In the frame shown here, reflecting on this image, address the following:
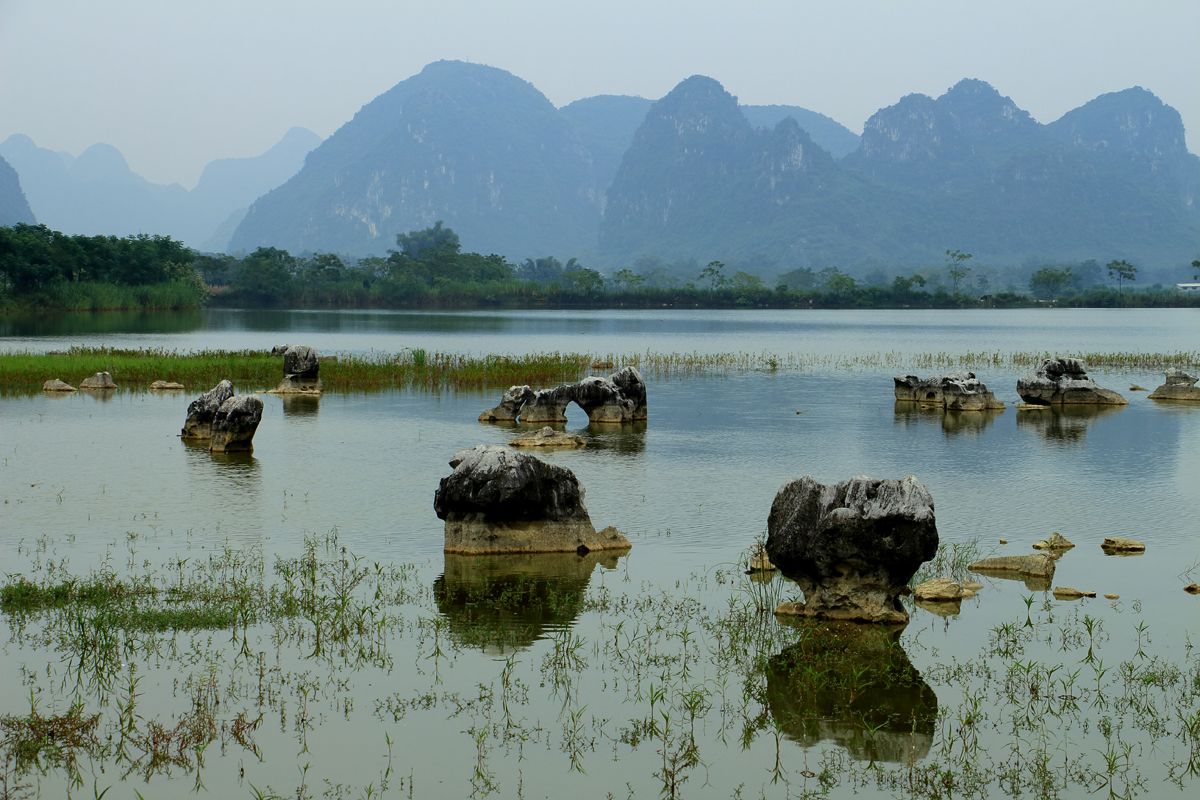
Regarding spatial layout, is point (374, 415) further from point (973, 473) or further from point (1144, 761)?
point (1144, 761)

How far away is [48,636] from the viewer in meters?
14.6

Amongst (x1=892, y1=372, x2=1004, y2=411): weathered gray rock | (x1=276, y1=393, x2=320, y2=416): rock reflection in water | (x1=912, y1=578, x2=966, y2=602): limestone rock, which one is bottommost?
(x1=912, y1=578, x2=966, y2=602): limestone rock

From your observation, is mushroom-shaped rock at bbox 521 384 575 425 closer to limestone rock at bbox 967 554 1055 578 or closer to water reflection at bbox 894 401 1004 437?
water reflection at bbox 894 401 1004 437

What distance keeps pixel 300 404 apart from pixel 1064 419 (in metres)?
24.8

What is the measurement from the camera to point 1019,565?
18516 mm

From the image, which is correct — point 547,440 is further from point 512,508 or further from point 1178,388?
point 1178,388

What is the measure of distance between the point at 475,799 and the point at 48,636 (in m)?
6.55

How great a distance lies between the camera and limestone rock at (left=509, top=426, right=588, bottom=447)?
32188 mm

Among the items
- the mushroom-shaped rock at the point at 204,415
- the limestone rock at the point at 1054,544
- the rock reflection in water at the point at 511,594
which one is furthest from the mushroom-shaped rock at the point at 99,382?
the limestone rock at the point at 1054,544

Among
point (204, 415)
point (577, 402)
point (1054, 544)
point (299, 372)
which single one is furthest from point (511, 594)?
point (299, 372)

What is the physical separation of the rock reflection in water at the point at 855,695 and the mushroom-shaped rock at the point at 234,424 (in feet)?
61.6

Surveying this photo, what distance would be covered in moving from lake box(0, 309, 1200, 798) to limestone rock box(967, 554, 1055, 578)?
38 cm

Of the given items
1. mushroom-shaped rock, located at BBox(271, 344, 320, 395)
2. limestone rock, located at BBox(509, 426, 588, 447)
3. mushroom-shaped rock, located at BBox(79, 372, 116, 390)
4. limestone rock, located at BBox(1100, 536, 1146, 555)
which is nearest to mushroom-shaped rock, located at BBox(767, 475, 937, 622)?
limestone rock, located at BBox(1100, 536, 1146, 555)

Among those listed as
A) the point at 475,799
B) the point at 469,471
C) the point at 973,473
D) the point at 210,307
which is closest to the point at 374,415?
the point at 973,473
